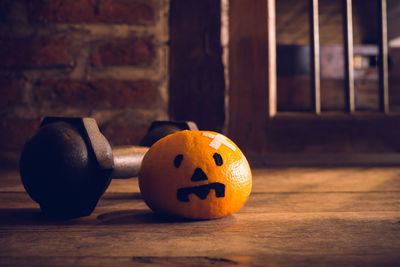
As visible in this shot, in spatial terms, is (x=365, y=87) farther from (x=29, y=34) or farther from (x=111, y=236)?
(x=111, y=236)

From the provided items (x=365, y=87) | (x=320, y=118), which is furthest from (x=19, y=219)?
(x=365, y=87)

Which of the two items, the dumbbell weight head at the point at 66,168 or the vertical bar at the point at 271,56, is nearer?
the dumbbell weight head at the point at 66,168

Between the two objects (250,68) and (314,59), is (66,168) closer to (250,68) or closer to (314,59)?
(250,68)

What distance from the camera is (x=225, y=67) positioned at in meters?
1.53

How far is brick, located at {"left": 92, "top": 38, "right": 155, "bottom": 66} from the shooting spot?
59.1 inches

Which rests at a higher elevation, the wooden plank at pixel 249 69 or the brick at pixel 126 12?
the brick at pixel 126 12

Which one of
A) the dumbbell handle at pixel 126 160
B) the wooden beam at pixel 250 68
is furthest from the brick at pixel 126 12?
the dumbbell handle at pixel 126 160

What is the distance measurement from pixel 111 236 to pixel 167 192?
0.44 ft

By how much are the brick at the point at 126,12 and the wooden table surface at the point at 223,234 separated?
2.55 ft

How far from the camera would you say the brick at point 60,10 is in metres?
1.50

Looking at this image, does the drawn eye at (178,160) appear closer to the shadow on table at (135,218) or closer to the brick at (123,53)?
the shadow on table at (135,218)

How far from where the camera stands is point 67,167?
69cm

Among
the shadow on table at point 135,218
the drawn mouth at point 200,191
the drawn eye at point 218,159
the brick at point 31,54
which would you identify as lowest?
the shadow on table at point 135,218

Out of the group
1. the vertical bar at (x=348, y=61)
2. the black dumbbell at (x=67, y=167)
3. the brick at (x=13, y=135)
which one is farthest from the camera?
Result: the vertical bar at (x=348, y=61)
